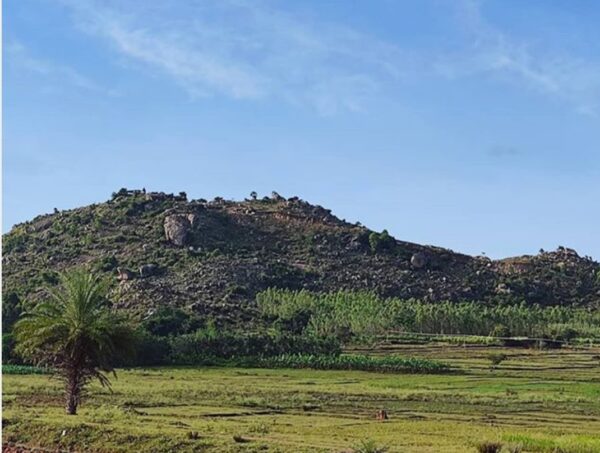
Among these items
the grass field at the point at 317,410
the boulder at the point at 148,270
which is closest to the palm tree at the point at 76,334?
the grass field at the point at 317,410

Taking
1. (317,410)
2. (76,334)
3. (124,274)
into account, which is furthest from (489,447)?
(124,274)

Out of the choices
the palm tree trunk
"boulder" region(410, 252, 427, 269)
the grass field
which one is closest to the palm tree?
the palm tree trunk

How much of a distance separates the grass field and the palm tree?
5.28 feet

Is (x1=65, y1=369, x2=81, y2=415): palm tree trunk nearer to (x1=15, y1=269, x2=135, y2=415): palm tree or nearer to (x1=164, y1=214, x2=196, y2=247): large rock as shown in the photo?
(x1=15, y1=269, x2=135, y2=415): palm tree

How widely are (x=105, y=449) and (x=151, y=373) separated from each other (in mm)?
40422

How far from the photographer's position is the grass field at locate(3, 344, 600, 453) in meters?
22.2

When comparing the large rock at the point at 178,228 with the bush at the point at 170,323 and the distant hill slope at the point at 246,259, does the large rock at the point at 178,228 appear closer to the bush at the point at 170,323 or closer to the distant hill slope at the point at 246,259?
the distant hill slope at the point at 246,259

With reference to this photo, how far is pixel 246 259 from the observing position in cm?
12469

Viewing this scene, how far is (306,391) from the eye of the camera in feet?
155

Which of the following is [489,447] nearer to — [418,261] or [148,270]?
[148,270]

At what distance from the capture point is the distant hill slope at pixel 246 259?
115 m

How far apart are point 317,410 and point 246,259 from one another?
292 ft

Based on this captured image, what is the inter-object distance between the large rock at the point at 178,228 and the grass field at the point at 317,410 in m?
60.6

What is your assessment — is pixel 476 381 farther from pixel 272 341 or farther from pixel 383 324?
pixel 383 324
